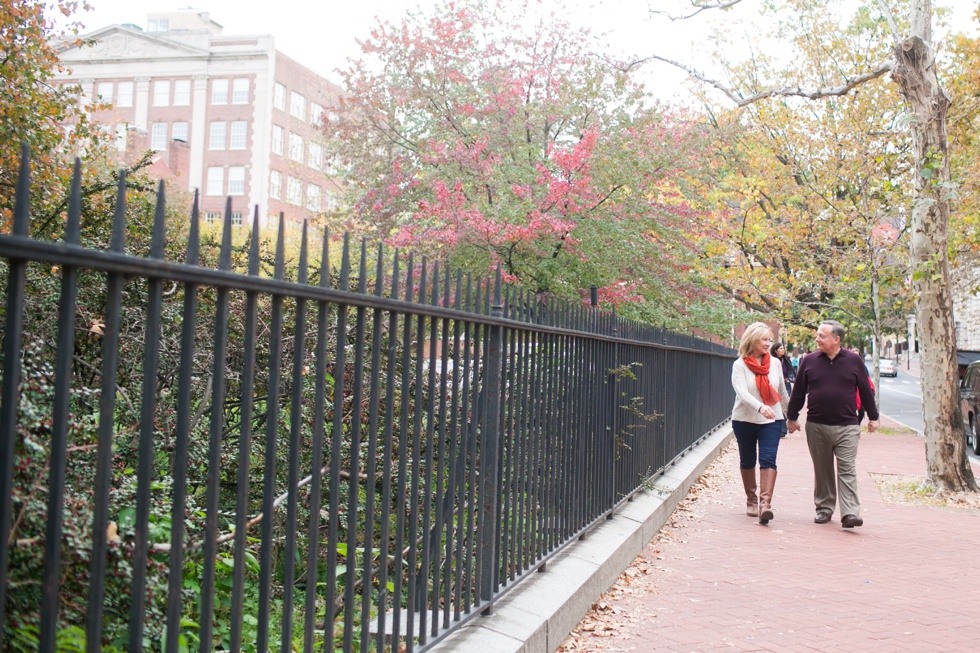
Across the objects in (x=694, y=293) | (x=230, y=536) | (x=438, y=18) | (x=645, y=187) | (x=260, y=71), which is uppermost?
(x=260, y=71)

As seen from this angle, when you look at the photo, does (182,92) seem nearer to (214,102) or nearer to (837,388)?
(214,102)

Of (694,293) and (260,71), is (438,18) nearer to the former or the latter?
(694,293)

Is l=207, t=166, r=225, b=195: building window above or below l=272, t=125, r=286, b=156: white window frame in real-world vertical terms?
below

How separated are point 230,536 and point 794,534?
255 inches

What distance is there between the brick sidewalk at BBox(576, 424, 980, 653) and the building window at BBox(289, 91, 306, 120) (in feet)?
195

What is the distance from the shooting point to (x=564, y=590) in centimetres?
495

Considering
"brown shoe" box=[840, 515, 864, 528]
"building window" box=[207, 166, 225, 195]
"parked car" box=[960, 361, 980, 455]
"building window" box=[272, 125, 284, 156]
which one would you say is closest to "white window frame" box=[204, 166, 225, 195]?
"building window" box=[207, 166, 225, 195]

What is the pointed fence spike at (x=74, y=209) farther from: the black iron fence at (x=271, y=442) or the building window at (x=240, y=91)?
the building window at (x=240, y=91)

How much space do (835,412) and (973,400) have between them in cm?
1147

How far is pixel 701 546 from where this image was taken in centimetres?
773

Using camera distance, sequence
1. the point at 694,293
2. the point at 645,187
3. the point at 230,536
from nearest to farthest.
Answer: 1. the point at 230,536
2. the point at 645,187
3. the point at 694,293

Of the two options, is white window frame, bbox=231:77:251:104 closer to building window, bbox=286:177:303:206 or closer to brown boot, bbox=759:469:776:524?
building window, bbox=286:177:303:206

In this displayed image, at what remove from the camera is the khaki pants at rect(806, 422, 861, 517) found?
28.8ft

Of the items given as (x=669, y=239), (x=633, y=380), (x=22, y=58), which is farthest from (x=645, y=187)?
(x=22, y=58)
